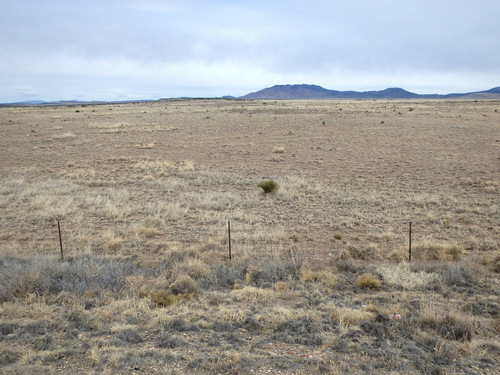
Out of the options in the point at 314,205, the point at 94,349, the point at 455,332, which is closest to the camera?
the point at 94,349

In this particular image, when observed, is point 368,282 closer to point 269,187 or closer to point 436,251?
point 436,251

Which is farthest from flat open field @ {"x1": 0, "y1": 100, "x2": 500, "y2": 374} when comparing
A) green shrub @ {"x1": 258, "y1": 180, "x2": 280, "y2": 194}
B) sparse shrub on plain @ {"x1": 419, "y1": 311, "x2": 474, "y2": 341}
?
green shrub @ {"x1": 258, "y1": 180, "x2": 280, "y2": 194}

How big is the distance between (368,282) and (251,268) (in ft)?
7.94

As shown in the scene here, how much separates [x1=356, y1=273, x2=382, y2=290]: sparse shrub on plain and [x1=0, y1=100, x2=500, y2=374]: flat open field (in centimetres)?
4

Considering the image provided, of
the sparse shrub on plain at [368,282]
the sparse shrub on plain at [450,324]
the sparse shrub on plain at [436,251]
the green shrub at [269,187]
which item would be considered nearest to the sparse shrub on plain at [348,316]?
the sparse shrub on plain at [450,324]

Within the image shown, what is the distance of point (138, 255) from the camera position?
31.6 ft

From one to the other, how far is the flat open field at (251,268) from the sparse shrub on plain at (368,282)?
4cm

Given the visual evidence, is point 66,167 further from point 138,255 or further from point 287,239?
point 287,239

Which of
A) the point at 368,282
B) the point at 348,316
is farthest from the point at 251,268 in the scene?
the point at 348,316

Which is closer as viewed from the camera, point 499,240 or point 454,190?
point 499,240

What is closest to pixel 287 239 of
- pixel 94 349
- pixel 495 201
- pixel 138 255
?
pixel 138 255

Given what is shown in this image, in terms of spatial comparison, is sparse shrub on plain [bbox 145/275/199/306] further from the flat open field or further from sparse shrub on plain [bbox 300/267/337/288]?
sparse shrub on plain [bbox 300/267/337/288]

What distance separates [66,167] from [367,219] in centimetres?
1665

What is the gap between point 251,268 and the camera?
8.38 metres
